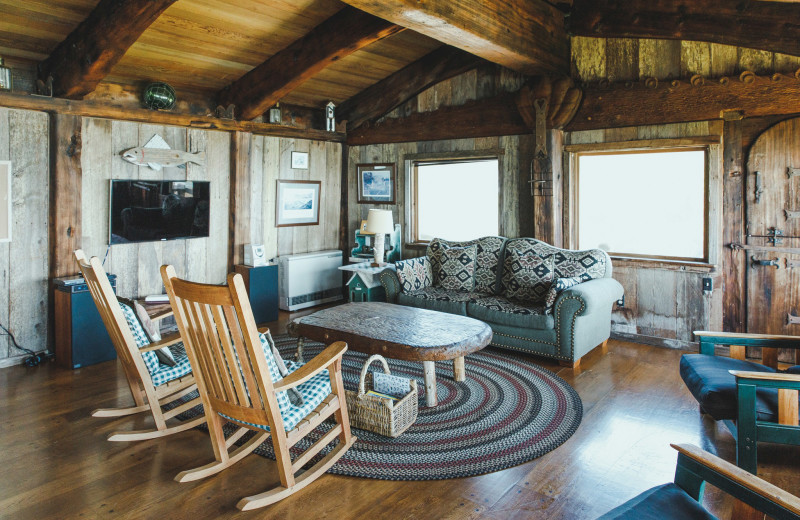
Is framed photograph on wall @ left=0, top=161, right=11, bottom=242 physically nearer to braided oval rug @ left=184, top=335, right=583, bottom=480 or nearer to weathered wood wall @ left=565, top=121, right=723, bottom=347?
braided oval rug @ left=184, top=335, right=583, bottom=480

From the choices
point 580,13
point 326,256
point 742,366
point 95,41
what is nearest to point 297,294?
point 326,256

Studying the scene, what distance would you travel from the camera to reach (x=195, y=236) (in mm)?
5664

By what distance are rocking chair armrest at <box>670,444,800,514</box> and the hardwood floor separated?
76 centimetres

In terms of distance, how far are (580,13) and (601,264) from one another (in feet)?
7.63

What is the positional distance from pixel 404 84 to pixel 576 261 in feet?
9.89

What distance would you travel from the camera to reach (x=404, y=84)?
21.1 feet

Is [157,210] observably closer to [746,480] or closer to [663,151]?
[663,151]

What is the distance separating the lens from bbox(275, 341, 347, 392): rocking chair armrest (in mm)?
2406

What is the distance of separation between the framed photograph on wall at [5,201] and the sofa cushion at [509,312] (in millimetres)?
3841

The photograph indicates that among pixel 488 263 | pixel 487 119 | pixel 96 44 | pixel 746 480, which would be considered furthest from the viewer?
pixel 487 119

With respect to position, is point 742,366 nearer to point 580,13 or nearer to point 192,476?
point 192,476

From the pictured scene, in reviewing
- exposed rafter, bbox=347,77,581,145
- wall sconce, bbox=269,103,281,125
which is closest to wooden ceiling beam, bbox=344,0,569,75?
exposed rafter, bbox=347,77,581,145

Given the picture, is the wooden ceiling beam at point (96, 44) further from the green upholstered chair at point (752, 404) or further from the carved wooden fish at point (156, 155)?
the green upholstered chair at point (752, 404)

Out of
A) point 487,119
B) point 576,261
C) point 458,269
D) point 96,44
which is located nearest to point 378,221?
point 458,269
